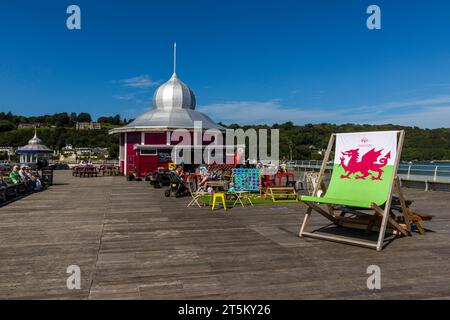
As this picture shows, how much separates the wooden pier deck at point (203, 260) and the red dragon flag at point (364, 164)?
957 millimetres

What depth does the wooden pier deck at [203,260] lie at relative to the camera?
3906 mm

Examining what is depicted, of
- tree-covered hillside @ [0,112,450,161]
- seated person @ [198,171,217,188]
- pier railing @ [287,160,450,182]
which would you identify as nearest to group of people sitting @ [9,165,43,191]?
seated person @ [198,171,217,188]

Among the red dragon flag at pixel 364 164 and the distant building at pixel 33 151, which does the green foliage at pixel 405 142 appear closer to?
the red dragon flag at pixel 364 164

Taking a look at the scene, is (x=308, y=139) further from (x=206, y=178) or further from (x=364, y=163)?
(x=364, y=163)

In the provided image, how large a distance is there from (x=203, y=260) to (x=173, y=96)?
25.4 m

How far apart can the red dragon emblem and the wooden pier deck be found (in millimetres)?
1250

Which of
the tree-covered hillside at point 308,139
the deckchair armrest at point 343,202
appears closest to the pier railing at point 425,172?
the tree-covered hillside at point 308,139

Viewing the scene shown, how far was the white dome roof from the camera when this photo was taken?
29344mm

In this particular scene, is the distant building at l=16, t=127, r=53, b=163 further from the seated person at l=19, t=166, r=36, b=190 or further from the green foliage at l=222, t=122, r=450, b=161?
the seated person at l=19, t=166, r=36, b=190

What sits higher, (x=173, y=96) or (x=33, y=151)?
(x=173, y=96)

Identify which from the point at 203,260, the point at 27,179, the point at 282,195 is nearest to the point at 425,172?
the point at 282,195

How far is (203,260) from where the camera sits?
5.07m

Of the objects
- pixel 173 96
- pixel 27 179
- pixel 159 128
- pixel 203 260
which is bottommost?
pixel 203 260
